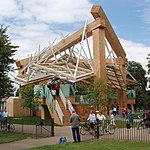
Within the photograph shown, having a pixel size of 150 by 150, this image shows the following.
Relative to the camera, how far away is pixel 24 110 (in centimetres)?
4956

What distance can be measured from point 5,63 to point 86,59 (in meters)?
23.4

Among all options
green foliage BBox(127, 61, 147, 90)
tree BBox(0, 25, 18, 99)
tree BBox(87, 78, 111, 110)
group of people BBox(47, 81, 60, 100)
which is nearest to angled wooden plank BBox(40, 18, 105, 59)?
group of people BBox(47, 81, 60, 100)

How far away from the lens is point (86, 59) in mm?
45531

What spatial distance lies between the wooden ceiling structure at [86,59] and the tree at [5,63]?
14461mm

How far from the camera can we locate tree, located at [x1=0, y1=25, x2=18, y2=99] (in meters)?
22.7

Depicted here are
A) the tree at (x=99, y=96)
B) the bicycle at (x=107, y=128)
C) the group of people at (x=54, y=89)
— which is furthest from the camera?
the group of people at (x=54, y=89)

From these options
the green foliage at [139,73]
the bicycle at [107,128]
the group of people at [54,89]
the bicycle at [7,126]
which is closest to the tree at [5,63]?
the bicycle at [7,126]

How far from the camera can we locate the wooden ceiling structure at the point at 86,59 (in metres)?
40.3

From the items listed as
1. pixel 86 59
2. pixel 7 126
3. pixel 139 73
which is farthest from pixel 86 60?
pixel 139 73

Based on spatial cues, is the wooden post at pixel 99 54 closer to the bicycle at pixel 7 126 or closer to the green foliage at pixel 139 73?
the bicycle at pixel 7 126

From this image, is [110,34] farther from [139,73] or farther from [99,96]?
[139,73]

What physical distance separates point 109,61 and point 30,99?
17.3 m

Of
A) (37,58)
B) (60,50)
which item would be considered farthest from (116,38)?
(37,58)

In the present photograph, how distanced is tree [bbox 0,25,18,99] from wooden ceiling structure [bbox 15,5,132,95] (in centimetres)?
1446
